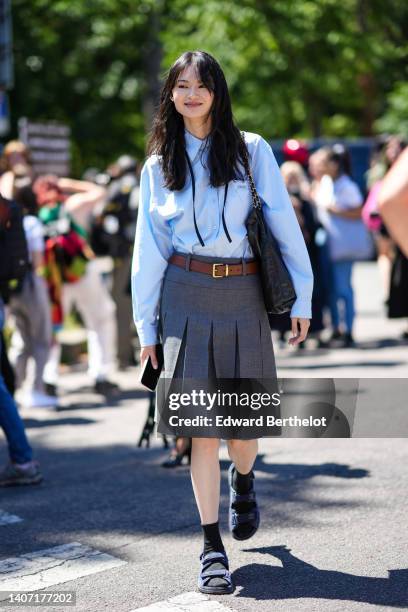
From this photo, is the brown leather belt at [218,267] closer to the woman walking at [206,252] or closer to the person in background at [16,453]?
the woman walking at [206,252]

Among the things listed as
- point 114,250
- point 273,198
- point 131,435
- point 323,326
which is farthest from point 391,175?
point 323,326

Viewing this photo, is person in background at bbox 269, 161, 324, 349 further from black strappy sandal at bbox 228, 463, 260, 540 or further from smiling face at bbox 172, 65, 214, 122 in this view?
smiling face at bbox 172, 65, 214, 122

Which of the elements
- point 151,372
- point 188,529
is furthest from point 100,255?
point 151,372

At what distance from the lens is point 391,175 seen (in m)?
2.60

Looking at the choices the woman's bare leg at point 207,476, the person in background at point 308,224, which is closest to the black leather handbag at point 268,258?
the woman's bare leg at point 207,476

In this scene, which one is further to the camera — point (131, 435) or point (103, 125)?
point (103, 125)

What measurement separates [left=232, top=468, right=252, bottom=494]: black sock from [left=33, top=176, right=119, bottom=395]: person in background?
13.6 feet

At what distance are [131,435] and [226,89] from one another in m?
3.31

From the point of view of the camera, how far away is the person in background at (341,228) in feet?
33.8

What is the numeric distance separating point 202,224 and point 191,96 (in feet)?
1.52

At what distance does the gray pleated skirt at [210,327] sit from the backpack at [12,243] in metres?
1.98

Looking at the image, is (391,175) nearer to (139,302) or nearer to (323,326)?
(139,302)

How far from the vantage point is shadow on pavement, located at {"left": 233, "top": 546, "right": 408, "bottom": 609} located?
12.0ft

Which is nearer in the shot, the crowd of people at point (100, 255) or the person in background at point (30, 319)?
the crowd of people at point (100, 255)
